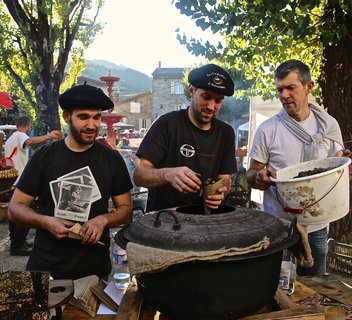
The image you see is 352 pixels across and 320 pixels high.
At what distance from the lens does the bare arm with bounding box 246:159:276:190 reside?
2695 millimetres

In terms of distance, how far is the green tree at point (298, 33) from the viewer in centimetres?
439

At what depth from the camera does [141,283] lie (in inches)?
76.8

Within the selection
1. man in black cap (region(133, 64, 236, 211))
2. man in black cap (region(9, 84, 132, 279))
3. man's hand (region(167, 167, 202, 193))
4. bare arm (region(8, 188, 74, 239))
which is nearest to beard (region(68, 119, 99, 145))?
man in black cap (region(9, 84, 132, 279))

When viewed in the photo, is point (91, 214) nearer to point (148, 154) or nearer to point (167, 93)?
point (148, 154)

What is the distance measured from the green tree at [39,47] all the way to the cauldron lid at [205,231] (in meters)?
8.33

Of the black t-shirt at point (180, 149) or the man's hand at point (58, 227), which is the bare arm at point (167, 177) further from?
the man's hand at point (58, 227)

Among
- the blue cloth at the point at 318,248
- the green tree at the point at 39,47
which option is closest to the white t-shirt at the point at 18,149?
the green tree at the point at 39,47

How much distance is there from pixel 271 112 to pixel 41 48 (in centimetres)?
592

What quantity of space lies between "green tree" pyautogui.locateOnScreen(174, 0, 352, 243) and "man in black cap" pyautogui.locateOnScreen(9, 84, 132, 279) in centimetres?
261

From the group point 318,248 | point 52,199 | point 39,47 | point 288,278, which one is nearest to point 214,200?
point 288,278

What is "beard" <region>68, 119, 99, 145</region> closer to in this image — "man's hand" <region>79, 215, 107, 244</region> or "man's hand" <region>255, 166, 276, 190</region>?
"man's hand" <region>79, 215, 107, 244</region>

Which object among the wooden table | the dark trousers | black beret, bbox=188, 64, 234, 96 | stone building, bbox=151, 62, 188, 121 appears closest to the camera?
the wooden table

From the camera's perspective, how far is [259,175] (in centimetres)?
272

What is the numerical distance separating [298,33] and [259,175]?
2.56 m
